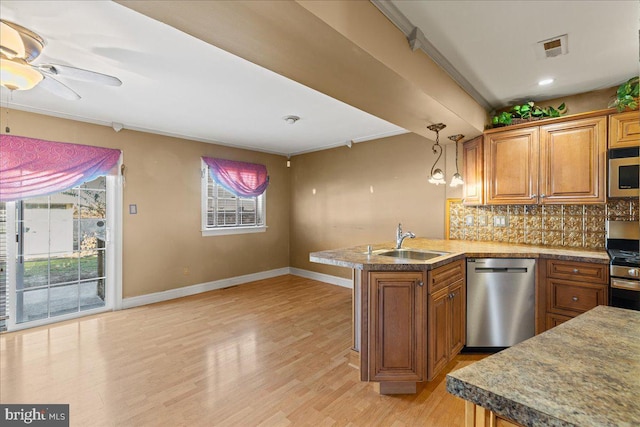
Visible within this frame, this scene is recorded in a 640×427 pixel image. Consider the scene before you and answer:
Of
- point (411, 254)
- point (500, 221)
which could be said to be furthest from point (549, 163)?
point (411, 254)

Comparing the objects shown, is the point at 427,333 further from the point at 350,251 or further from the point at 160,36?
the point at 160,36

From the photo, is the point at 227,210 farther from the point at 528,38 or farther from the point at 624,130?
the point at 624,130

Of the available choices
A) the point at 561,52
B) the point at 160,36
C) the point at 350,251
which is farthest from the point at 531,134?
the point at 160,36

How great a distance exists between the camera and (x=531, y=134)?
292cm

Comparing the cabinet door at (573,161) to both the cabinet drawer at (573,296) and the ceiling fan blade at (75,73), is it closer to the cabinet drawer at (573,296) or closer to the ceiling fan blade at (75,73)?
the cabinet drawer at (573,296)

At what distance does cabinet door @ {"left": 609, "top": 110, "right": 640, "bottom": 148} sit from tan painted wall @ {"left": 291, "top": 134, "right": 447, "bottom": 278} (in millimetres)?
1670

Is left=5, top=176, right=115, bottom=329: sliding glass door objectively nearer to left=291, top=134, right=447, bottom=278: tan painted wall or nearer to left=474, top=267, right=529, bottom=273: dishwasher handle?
left=291, top=134, right=447, bottom=278: tan painted wall

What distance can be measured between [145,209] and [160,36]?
2817 millimetres

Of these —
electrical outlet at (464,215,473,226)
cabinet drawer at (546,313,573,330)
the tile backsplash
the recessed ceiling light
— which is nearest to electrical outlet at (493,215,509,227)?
the tile backsplash

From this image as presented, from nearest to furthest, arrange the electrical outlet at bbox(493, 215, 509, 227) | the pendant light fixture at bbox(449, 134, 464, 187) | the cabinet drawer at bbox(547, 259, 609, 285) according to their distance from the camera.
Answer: the cabinet drawer at bbox(547, 259, 609, 285), the pendant light fixture at bbox(449, 134, 464, 187), the electrical outlet at bbox(493, 215, 509, 227)

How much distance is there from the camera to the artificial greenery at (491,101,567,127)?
2918mm

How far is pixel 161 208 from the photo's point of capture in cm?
426

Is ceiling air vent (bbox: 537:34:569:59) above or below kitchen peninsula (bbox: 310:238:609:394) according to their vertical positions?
above

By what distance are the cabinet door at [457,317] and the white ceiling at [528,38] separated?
1.83m
